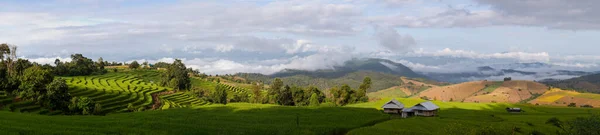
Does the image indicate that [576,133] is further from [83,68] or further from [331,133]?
[83,68]

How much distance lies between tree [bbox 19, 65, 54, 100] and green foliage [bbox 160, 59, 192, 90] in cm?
6961

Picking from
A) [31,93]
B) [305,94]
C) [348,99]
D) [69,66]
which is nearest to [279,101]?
[305,94]

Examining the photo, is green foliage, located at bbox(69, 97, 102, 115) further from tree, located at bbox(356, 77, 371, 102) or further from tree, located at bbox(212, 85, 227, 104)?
tree, located at bbox(356, 77, 371, 102)

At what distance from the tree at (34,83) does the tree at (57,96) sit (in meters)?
2.93

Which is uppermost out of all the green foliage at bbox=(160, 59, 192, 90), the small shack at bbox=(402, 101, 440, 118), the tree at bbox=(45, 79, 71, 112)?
the green foliage at bbox=(160, 59, 192, 90)

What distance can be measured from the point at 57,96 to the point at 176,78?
77.9 m

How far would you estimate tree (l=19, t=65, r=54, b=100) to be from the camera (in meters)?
68.9

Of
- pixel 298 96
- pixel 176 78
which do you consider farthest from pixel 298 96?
pixel 176 78

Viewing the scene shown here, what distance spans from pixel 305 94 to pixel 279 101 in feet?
29.1

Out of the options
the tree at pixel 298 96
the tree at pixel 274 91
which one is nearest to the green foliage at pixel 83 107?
the tree at pixel 274 91

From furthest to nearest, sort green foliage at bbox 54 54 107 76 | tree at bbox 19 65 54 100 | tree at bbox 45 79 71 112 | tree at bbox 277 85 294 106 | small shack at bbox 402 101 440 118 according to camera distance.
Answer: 1. green foliage at bbox 54 54 107 76
2. tree at bbox 277 85 294 106
3. small shack at bbox 402 101 440 118
4. tree at bbox 19 65 54 100
5. tree at bbox 45 79 71 112

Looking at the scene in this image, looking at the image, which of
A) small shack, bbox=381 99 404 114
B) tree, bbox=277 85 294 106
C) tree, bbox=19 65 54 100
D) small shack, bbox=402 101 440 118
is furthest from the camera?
tree, bbox=277 85 294 106

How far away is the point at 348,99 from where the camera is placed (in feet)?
414

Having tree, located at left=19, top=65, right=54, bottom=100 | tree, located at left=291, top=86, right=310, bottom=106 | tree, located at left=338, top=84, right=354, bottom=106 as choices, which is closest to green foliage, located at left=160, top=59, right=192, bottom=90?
tree, located at left=291, top=86, right=310, bottom=106
